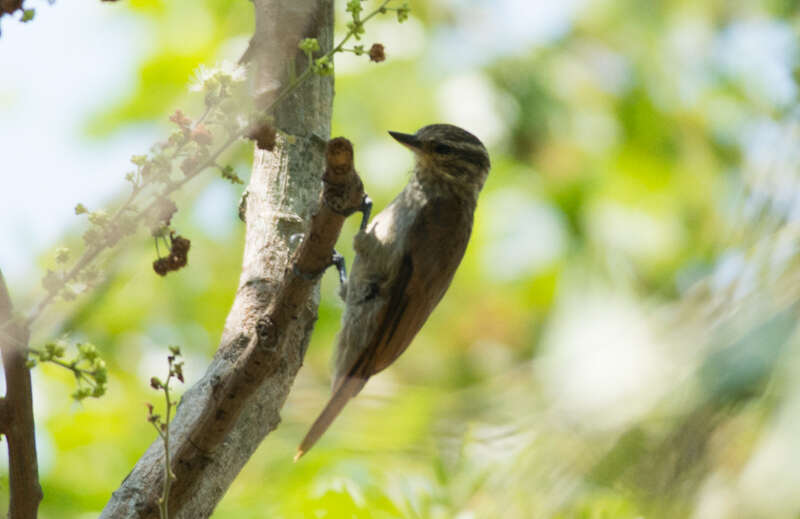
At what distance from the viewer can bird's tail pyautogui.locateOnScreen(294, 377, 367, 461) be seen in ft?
10.5

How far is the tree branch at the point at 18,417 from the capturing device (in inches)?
53.2

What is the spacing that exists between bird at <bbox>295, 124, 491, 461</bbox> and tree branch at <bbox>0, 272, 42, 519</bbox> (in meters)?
1.91

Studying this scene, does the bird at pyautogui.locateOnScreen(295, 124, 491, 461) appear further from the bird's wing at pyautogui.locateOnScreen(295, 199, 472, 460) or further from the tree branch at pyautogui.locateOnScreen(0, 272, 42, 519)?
the tree branch at pyautogui.locateOnScreen(0, 272, 42, 519)

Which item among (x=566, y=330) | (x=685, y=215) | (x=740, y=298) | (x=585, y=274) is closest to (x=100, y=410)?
(x=566, y=330)

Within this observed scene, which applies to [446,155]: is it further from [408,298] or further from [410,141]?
[408,298]

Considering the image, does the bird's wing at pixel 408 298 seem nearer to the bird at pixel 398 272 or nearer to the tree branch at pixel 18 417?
the bird at pixel 398 272

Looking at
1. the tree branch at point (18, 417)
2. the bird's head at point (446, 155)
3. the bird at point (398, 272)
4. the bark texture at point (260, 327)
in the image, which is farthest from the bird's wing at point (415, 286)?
the tree branch at point (18, 417)

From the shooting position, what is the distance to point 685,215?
607cm

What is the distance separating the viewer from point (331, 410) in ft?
10.9

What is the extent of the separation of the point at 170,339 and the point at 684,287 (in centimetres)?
310

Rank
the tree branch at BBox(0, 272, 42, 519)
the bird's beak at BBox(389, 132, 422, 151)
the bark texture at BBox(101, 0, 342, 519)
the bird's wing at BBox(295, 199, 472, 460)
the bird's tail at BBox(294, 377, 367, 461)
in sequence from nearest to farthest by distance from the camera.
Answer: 1. the tree branch at BBox(0, 272, 42, 519)
2. the bark texture at BBox(101, 0, 342, 519)
3. the bird's tail at BBox(294, 377, 367, 461)
4. the bird's wing at BBox(295, 199, 472, 460)
5. the bird's beak at BBox(389, 132, 422, 151)

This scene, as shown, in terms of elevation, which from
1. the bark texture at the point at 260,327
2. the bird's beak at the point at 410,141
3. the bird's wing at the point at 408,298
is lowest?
the bark texture at the point at 260,327

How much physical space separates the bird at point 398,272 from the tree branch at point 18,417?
191 centimetres

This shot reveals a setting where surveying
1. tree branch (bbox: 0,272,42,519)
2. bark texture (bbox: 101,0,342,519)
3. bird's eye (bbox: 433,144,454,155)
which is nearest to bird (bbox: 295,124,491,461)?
bird's eye (bbox: 433,144,454,155)
